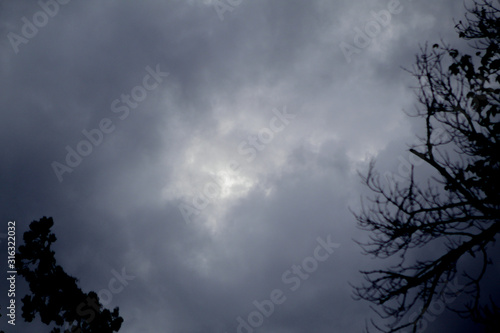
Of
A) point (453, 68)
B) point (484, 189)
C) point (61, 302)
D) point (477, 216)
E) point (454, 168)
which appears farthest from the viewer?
point (61, 302)

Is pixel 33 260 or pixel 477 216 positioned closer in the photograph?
pixel 477 216

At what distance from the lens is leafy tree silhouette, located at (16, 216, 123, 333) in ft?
58.2

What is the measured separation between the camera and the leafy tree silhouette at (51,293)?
699 inches

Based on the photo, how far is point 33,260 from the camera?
59.7 feet

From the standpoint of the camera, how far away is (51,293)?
18.1 meters

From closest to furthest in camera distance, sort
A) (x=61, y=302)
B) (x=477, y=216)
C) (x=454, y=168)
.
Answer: (x=477, y=216)
(x=454, y=168)
(x=61, y=302)

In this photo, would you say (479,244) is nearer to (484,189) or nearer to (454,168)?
(484,189)

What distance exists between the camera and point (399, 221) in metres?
5.04

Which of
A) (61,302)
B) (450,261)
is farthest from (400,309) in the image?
(61,302)

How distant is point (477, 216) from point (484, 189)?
2.18ft

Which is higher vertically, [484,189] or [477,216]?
[484,189]

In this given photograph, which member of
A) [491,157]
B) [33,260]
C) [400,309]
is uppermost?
[33,260]

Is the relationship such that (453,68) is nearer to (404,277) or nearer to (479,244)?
(479,244)

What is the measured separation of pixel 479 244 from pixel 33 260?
22.9 metres
